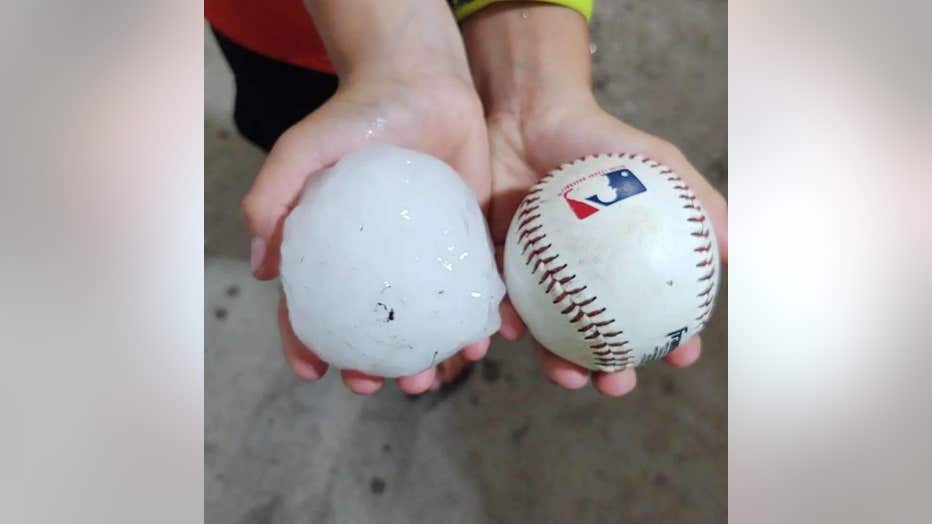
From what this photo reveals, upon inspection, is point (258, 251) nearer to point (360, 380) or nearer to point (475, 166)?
point (360, 380)

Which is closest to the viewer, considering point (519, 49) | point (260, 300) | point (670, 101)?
point (519, 49)

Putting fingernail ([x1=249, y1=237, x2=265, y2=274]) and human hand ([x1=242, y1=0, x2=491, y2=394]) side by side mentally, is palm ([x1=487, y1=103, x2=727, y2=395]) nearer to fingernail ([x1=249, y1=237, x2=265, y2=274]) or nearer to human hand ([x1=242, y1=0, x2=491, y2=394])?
human hand ([x1=242, y1=0, x2=491, y2=394])

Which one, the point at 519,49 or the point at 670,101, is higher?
the point at 519,49

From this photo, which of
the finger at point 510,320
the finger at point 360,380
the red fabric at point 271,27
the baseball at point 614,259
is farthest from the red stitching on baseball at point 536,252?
the red fabric at point 271,27
